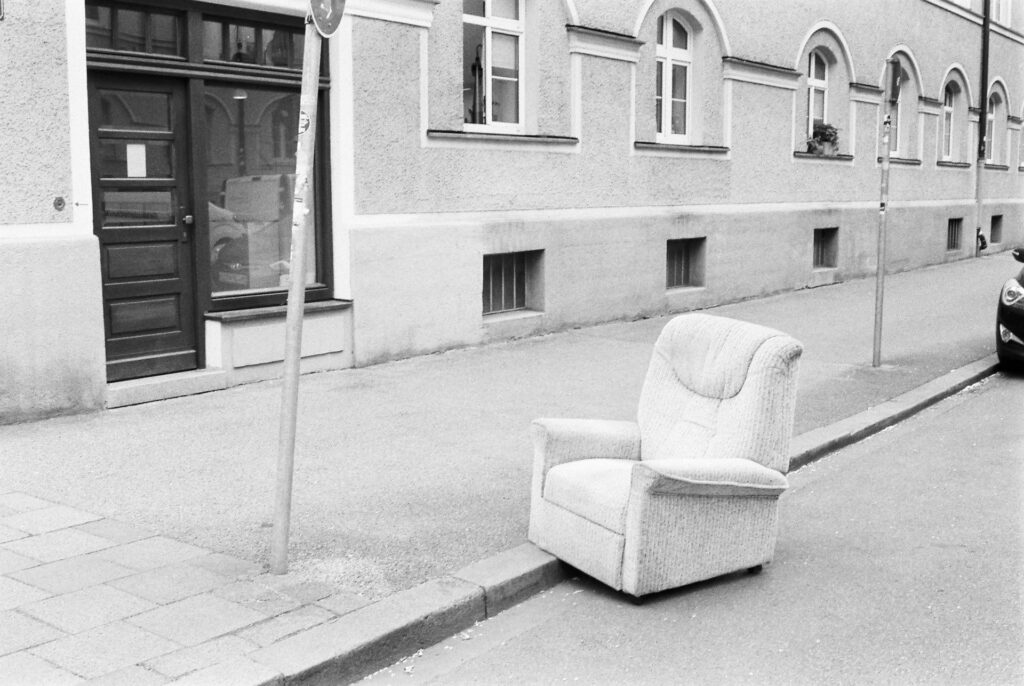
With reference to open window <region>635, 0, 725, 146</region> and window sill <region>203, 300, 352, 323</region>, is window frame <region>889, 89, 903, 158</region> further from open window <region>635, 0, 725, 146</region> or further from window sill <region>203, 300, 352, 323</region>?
window sill <region>203, 300, 352, 323</region>

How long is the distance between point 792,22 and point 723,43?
234cm

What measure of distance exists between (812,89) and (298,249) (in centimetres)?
1613

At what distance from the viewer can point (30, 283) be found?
8250mm

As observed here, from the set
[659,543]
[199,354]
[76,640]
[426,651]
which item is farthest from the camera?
[199,354]

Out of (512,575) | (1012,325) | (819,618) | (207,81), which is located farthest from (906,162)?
(512,575)

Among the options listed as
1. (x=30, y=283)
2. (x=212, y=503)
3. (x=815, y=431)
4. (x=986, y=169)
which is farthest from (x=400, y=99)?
(x=986, y=169)

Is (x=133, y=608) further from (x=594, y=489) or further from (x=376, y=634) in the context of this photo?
(x=594, y=489)

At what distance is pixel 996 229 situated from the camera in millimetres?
28547

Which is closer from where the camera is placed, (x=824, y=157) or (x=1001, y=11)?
(x=824, y=157)

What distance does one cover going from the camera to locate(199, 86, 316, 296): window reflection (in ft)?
32.7

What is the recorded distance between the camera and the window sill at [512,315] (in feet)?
40.9

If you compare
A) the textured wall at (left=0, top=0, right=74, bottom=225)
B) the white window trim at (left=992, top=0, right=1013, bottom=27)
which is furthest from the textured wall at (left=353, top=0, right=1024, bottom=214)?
the white window trim at (left=992, top=0, right=1013, bottom=27)

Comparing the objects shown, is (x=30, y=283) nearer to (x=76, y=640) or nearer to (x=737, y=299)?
(x=76, y=640)

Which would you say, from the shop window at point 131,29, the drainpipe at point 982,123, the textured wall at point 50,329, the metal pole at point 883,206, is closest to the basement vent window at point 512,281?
the metal pole at point 883,206
